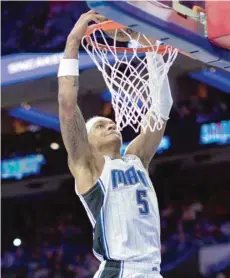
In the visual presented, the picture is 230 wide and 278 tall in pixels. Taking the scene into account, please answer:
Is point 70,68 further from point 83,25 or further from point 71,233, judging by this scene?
point 71,233

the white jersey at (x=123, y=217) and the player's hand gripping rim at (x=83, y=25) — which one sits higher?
the player's hand gripping rim at (x=83, y=25)

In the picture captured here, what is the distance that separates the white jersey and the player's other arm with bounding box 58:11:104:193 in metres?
0.08

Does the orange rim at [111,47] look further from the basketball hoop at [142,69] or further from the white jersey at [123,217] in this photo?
the white jersey at [123,217]

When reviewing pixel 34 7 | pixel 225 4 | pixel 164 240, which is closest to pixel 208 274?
pixel 164 240

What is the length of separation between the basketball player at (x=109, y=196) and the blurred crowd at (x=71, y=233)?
4.65 metres

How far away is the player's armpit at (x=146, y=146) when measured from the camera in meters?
3.74

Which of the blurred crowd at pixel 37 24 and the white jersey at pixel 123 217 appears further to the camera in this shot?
the blurred crowd at pixel 37 24

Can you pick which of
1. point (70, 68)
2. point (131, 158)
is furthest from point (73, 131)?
point (131, 158)

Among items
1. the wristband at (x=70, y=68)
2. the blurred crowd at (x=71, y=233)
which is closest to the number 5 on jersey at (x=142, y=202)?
the wristband at (x=70, y=68)

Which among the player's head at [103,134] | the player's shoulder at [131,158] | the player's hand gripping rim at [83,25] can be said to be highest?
the player's hand gripping rim at [83,25]

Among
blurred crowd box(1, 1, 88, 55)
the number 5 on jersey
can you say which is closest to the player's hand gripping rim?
the number 5 on jersey

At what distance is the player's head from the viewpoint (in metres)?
3.55

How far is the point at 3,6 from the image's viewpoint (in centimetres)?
978

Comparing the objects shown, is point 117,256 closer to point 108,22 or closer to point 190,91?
point 108,22
